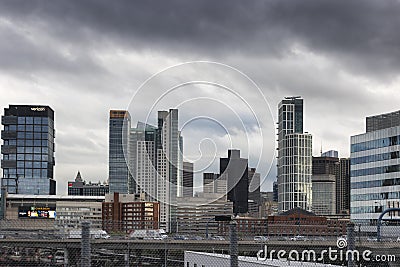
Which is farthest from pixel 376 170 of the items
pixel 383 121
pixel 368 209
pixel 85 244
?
pixel 85 244

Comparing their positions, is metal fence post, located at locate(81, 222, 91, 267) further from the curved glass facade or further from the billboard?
the billboard

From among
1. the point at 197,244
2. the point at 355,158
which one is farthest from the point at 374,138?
the point at 197,244

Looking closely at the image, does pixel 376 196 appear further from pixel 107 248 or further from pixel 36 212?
pixel 36 212

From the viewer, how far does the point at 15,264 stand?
18.5 meters

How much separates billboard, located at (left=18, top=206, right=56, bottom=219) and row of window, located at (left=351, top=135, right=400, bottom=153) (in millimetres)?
108903

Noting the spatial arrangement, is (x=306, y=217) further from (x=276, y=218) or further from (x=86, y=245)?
(x=86, y=245)

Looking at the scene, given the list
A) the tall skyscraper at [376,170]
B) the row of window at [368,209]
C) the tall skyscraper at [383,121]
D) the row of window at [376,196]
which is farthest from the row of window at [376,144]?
the row of window at [368,209]

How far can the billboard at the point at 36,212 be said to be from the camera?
190 m

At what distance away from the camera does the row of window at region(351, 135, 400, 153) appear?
100 meters

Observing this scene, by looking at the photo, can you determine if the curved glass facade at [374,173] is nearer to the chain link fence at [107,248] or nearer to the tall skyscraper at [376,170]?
the tall skyscraper at [376,170]

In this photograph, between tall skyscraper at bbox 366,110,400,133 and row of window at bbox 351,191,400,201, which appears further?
tall skyscraper at bbox 366,110,400,133

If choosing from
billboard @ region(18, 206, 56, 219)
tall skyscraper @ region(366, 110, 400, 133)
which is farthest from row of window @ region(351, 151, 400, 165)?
billboard @ region(18, 206, 56, 219)

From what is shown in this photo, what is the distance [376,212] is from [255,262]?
3248 inches

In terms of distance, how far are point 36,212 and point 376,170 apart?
114325 mm
